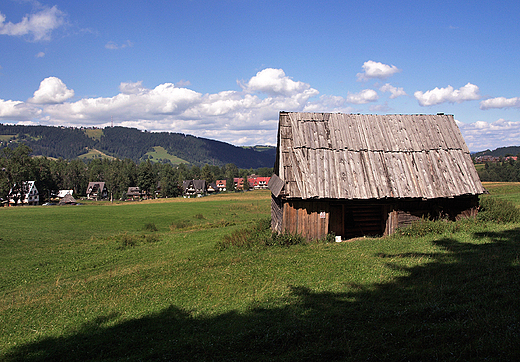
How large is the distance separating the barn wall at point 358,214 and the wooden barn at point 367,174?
6 cm

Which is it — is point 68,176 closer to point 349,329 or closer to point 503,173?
point 349,329

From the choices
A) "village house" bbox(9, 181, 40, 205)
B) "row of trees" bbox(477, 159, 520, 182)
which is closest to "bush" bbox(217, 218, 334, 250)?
"village house" bbox(9, 181, 40, 205)

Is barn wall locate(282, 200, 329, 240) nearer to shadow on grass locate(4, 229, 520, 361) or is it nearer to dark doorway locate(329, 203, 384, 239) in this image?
dark doorway locate(329, 203, 384, 239)

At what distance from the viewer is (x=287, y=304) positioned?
31.5 feet

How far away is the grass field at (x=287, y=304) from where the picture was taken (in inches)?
274

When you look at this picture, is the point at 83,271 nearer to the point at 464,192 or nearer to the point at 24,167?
the point at 464,192

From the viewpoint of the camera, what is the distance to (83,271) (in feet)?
60.5

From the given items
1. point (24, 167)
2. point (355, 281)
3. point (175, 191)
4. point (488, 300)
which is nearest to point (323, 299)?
point (355, 281)

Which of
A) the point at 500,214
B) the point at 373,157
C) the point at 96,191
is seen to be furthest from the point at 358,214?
the point at 96,191

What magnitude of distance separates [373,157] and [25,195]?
111 meters

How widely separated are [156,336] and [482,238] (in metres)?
14.8

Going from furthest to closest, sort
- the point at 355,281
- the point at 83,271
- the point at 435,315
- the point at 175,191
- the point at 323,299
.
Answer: the point at 175,191, the point at 83,271, the point at 355,281, the point at 323,299, the point at 435,315

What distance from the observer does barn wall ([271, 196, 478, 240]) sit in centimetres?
1920

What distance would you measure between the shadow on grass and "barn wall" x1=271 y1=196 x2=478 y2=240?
842 cm
